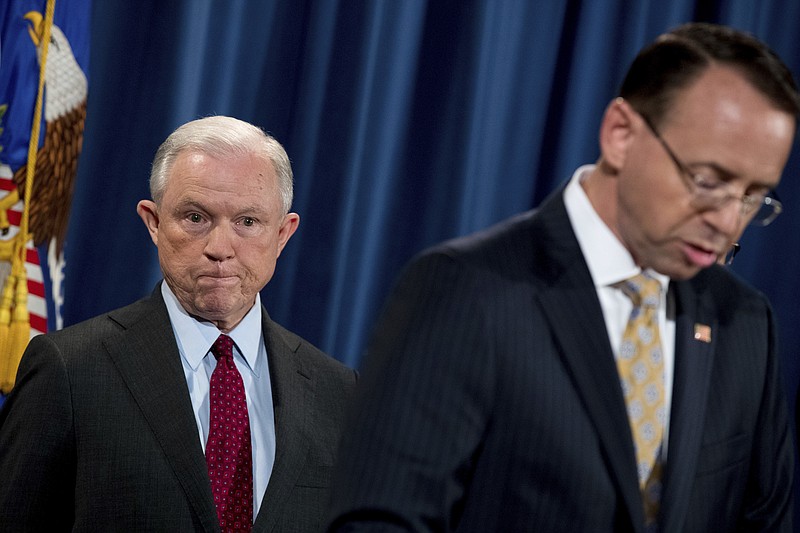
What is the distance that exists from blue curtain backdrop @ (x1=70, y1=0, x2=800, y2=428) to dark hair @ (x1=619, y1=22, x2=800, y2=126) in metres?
2.04

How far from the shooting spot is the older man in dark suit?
1.82 m

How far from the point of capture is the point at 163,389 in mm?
1902

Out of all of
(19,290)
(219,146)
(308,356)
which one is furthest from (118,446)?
(19,290)

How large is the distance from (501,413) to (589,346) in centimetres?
12

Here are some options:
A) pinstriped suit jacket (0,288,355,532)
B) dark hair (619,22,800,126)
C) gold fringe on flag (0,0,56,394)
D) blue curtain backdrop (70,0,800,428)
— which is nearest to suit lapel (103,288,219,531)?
pinstriped suit jacket (0,288,355,532)

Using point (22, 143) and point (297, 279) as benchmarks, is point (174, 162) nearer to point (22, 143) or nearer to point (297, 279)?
point (22, 143)

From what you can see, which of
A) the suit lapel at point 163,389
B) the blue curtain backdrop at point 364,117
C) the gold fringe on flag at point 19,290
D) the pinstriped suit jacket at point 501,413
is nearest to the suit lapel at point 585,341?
the pinstriped suit jacket at point 501,413

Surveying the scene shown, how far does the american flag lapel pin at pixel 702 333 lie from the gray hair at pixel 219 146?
1.03 meters

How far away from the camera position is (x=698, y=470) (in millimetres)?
1224

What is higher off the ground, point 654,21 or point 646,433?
point 654,21

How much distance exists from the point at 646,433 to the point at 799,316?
7.57 ft

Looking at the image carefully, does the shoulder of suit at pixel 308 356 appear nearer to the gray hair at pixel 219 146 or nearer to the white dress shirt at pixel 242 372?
the white dress shirt at pixel 242 372

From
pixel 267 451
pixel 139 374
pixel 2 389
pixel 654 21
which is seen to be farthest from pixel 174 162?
pixel 654 21

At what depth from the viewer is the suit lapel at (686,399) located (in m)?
1.17
